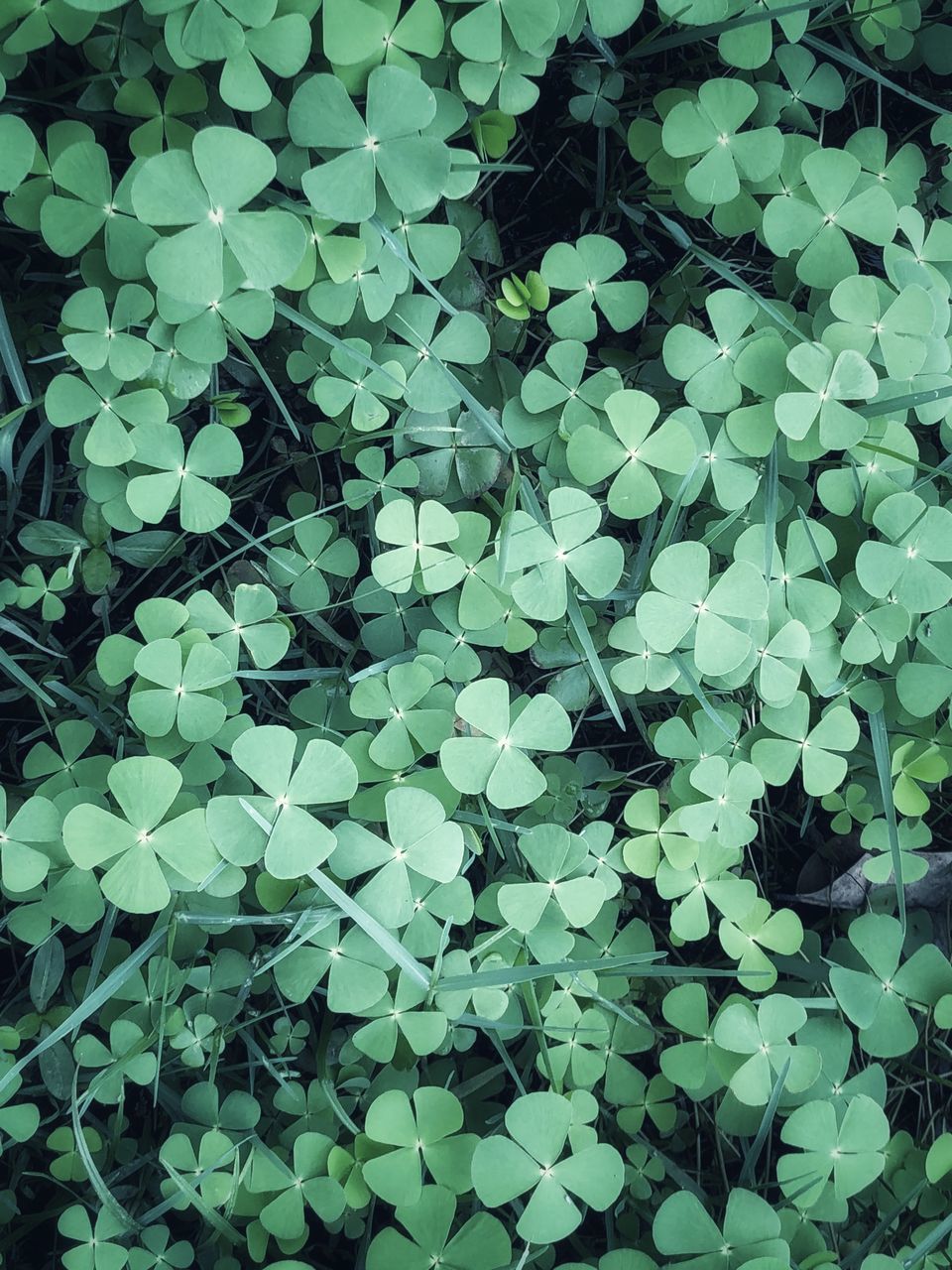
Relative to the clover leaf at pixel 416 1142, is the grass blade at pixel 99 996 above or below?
above

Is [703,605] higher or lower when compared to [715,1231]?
higher

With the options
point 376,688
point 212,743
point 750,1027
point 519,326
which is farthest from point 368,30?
point 750,1027

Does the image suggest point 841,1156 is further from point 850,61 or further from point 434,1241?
point 850,61

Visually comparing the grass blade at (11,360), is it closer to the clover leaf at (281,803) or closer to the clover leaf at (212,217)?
the clover leaf at (212,217)

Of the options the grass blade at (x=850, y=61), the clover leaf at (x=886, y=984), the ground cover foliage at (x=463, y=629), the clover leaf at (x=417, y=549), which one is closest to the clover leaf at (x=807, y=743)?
the ground cover foliage at (x=463, y=629)

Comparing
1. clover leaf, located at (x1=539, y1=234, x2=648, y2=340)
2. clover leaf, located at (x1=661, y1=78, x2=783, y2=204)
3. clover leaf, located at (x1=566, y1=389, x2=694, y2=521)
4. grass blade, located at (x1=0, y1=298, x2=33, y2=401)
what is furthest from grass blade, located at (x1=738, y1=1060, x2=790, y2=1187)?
grass blade, located at (x1=0, y1=298, x2=33, y2=401)

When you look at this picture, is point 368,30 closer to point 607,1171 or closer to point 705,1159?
point 607,1171

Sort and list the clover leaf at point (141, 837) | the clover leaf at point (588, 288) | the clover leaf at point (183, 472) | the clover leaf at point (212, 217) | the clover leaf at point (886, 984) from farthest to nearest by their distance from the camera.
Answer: the clover leaf at point (886, 984) → the clover leaf at point (588, 288) → the clover leaf at point (183, 472) → the clover leaf at point (141, 837) → the clover leaf at point (212, 217)

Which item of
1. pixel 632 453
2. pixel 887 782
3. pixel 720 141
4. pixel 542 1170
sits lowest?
pixel 542 1170

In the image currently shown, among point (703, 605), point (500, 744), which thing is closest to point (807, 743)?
point (703, 605)

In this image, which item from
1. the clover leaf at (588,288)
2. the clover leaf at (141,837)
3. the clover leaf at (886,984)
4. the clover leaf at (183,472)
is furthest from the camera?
the clover leaf at (886,984)
